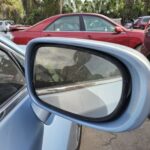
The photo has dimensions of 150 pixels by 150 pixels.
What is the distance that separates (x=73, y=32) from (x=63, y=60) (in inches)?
371

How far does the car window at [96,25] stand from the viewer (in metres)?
10.9

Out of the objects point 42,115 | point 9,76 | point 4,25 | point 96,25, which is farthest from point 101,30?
point 4,25

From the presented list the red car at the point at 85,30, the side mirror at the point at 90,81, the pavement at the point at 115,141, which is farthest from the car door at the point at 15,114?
the red car at the point at 85,30

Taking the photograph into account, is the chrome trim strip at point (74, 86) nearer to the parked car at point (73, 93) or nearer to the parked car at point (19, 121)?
the parked car at point (73, 93)

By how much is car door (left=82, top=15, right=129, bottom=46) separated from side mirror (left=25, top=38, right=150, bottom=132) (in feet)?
30.1

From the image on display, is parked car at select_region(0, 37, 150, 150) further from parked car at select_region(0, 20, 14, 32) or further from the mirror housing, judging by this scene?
parked car at select_region(0, 20, 14, 32)

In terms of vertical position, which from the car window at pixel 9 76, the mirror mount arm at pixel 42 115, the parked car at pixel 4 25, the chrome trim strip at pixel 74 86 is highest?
the chrome trim strip at pixel 74 86

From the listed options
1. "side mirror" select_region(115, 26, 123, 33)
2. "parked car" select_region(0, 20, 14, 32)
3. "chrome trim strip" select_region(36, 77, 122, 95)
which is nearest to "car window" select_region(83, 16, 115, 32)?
"side mirror" select_region(115, 26, 123, 33)

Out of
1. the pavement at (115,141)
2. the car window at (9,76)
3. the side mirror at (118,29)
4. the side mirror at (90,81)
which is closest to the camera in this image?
the side mirror at (90,81)

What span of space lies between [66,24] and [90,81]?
31.8ft

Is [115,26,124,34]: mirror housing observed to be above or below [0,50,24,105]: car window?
below

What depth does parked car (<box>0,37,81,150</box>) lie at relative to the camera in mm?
1534

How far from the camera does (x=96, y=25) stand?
36.1 feet

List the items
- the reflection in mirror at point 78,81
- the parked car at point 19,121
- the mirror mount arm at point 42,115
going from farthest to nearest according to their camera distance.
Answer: the mirror mount arm at point 42,115 < the parked car at point 19,121 < the reflection in mirror at point 78,81
